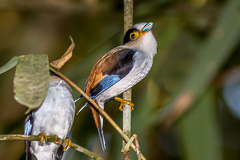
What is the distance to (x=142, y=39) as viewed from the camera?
111 inches

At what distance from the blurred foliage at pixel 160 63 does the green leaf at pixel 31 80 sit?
37.3 inches

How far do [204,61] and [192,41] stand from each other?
4.32ft

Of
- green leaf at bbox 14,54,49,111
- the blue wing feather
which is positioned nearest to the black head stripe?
the blue wing feather

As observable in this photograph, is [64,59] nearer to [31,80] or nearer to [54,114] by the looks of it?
[31,80]

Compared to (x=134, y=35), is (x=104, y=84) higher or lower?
lower

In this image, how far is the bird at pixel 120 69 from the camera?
2.51 m

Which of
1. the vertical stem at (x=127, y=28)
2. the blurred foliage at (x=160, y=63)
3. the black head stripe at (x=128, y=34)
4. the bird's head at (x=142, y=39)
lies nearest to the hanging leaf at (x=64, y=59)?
the vertical stem at (x=127, y=28)

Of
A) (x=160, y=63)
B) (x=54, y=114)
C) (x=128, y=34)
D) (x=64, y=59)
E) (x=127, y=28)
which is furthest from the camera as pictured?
(x=160, y=63)

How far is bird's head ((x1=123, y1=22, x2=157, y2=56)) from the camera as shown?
9.04ft

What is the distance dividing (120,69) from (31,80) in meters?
1.27

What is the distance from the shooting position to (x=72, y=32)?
4.27m

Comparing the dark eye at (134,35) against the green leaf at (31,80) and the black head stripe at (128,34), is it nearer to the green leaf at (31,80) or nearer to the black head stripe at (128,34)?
the black head stripe at (128,34)

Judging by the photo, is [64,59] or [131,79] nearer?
[64,59]

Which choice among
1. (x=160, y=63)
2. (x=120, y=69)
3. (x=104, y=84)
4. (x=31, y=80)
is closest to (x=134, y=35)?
(x=120, y=69)
